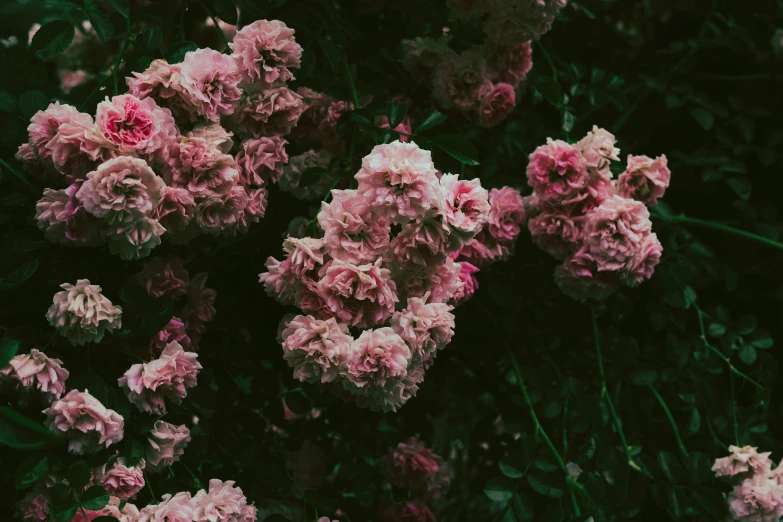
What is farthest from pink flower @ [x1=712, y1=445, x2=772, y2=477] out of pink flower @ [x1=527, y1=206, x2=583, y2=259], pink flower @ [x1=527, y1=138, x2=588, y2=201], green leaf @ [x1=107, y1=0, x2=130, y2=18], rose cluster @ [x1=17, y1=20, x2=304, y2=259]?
green leaf @ [x1=107, y1=0, x2=130, y2=18]

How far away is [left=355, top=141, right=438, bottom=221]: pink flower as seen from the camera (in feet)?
3.69

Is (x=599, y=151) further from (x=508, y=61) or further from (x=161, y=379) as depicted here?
(x=161, y=379)

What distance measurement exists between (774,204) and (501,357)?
879 millimetres

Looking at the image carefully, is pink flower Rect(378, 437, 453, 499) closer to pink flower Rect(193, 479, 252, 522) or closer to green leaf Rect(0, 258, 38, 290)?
pink flower Rect(193, 479, 252, 522)

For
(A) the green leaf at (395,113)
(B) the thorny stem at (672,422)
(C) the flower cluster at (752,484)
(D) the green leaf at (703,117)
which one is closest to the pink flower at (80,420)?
(A) the green leaf at (395,113)

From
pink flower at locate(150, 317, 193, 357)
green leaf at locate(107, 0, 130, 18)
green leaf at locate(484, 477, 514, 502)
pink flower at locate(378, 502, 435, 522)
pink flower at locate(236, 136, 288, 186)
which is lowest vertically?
pink flower at locate(378, 502, 435, 522)

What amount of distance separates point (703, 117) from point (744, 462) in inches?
34.3

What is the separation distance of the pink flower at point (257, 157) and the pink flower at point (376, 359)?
1.27 feet

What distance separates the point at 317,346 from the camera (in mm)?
1177

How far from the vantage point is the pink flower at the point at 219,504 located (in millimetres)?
1243

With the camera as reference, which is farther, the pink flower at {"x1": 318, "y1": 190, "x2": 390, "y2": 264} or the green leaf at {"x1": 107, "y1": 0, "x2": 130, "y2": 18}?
the green leaf at {"x1": 107, "y1": 0, "x2": 130, "y2": 18}

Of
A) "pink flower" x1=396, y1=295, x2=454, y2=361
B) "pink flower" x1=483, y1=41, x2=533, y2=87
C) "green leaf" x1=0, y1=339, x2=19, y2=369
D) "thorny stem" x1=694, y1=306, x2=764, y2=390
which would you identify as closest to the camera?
"green leaf" x1=0, y1=339, x2=19, y2=369

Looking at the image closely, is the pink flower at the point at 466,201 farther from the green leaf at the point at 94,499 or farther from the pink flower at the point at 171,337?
the green leaf at the point at 94,499

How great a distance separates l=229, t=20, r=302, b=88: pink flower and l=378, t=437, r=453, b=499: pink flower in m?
1.04
